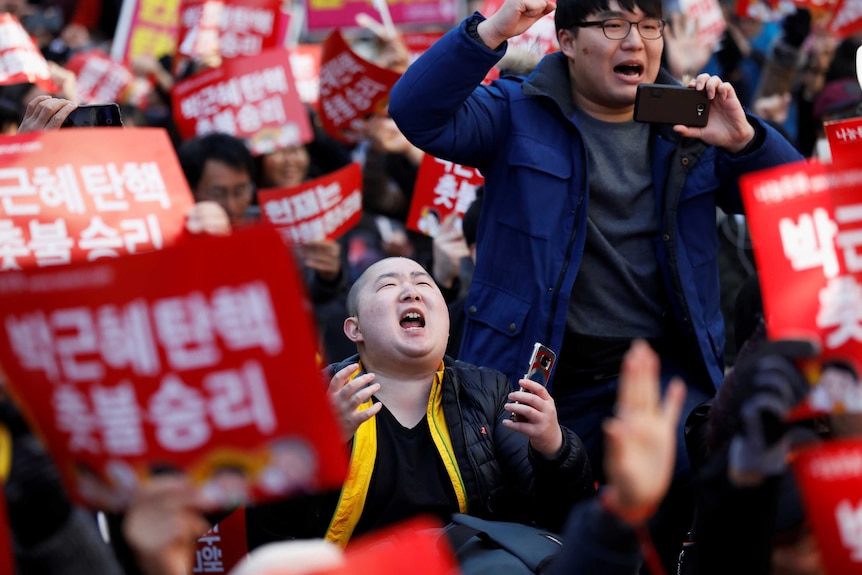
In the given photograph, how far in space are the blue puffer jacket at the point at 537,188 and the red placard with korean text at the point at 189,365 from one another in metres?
1.56

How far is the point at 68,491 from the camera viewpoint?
7.90 feet

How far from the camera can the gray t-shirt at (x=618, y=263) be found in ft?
12.5

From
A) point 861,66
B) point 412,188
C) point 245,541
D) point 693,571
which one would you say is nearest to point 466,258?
point 412,188

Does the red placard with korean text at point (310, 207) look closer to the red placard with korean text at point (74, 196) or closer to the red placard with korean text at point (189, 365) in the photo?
the red placard with korean text at point (74, 196)

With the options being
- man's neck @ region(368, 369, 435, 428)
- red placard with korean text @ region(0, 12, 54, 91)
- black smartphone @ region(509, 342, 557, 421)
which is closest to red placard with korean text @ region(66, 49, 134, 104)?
red placard with korean text @ region(0, 12, 54, 91)

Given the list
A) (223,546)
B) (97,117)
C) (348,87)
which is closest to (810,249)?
(97,117)

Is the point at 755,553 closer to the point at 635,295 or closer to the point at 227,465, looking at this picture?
the point at 227,465

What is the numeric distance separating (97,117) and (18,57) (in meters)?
2.25

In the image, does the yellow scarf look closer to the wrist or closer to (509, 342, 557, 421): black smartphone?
(509, 342, 557, 421): black smartphone

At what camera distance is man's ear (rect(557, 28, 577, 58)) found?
3930mm

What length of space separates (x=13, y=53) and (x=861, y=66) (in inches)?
142

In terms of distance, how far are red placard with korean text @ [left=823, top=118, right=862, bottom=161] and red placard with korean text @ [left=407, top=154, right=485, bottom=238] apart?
2.56 metres

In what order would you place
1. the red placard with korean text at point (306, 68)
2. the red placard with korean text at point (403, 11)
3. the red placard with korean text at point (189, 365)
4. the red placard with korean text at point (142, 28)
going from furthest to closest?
1. the red placard with korean text at point (403, 11)
2. the red placard with korean text at point (142, 28)
3. the red placard with korean text at point (306, 68)
4. the red placard with korean text at point (189, 365)

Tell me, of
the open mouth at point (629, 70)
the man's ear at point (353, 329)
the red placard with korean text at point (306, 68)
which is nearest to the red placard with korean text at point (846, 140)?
the open mouth at point (629, 70)
